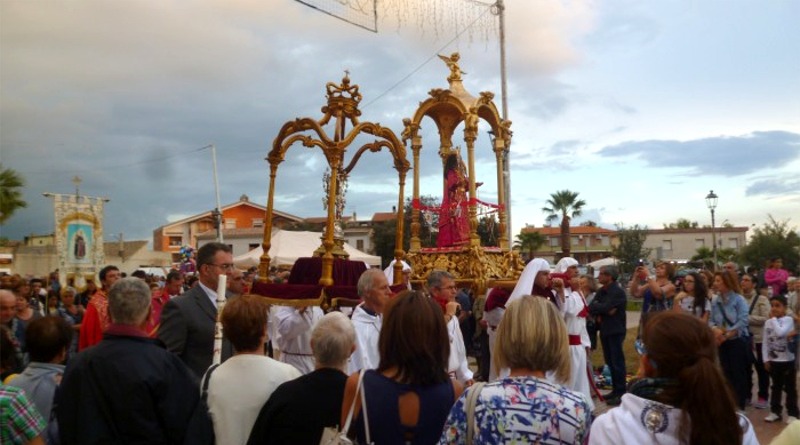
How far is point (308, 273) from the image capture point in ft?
25.6

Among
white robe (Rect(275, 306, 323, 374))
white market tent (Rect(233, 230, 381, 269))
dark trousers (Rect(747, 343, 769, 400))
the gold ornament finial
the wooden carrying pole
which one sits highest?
the gold ornament finial

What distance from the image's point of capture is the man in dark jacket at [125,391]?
127 inches

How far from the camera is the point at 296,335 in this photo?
25.1ft

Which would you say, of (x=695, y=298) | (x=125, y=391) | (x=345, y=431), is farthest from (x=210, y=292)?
(x=695, y=298)

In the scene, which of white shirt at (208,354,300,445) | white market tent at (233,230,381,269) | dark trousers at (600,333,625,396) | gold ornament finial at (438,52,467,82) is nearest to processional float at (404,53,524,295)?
gold ornament finial at (438,52,467,82)

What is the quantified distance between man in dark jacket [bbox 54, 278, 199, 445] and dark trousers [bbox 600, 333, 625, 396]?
28.8 feet

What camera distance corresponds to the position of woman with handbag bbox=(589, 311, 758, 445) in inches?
102

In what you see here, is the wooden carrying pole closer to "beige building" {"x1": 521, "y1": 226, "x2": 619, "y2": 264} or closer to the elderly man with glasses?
the elderly man with glasses

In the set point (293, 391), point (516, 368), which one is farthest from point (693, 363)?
point (293, 391)

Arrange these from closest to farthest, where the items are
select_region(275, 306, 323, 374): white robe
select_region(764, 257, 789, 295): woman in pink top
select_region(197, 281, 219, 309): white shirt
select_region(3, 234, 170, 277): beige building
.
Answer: select_region(197, 281, 219, 309): white shirt < select_region(275, 306, 323, 374): white robe < select_region(764, 257, 789, 295): woman in pink top < select_region(3, 234, 170, 277): beige building

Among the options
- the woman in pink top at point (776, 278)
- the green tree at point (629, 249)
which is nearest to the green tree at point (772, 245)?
the green tree at point (629, 249)

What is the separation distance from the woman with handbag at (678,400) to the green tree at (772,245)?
42.7m

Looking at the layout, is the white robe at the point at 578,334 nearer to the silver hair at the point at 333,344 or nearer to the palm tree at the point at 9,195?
the silver hair at the point at 333,344

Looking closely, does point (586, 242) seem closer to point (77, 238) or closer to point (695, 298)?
point (77, 238)
